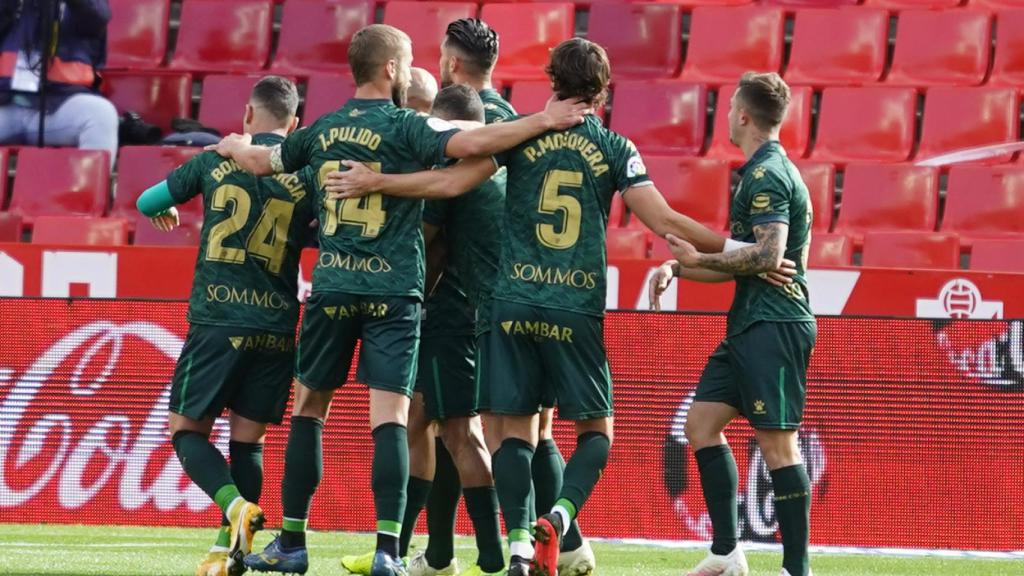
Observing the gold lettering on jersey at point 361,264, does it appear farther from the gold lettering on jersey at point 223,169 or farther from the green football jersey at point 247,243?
the gold lettering on jersey at point 223,169

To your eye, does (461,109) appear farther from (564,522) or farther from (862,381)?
(862,381)

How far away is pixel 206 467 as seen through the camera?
6.21 m

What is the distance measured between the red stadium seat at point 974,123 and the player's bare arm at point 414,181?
6.86 meters

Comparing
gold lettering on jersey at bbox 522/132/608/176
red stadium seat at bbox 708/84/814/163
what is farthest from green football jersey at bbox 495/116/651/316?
red stadium seat at bbox 708/84/814/163

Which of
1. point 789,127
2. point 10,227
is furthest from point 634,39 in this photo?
point 10,227

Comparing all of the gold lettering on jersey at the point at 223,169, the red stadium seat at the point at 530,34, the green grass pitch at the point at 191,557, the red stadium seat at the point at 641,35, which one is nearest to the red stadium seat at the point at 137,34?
the red stadium seat at the point at 530,34

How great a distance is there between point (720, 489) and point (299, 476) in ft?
5.15

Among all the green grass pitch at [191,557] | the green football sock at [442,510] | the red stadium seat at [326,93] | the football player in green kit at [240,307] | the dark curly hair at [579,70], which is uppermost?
the red stadium seat at [326,93]

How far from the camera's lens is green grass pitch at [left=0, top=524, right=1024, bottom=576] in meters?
6.76

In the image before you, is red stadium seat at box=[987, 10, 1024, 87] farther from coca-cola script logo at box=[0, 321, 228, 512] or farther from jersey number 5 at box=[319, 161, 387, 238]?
jersey number 5 at box=[319, 161, 387, 238]

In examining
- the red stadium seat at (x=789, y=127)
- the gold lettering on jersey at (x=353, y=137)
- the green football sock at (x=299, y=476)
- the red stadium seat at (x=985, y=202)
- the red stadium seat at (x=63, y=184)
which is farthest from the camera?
the red stadium seat at (x=789, y=127)

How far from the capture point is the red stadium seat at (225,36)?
1351 cm

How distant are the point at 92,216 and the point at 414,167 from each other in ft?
21.0

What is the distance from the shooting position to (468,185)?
5.95m
